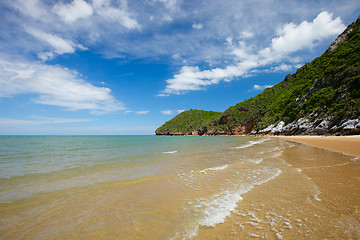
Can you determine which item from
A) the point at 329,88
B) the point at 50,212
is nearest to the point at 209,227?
the point at 50,212

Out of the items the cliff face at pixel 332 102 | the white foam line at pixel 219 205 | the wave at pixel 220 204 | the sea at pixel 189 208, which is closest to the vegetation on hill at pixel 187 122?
the cliff face at pixel 332 102

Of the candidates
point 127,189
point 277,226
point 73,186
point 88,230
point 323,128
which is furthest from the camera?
point 323,128

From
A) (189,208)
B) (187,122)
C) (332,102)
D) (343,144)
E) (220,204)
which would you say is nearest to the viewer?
(189,208)

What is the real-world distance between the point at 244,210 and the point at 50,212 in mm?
4864

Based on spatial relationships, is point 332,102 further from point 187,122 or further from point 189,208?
point 187,122

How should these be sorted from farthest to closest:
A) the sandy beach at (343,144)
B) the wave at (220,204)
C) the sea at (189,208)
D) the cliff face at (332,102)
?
the cliff face at (332,102)
the sandy beach at (343,144)
the wave at (220,204)
the sea at (189,208)

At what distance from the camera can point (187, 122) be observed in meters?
150

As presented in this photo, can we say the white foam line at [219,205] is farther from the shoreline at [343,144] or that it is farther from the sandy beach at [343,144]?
the sandy beach at [343,144]

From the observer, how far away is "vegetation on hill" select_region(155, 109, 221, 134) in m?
139

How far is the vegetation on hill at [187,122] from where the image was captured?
139250 mm

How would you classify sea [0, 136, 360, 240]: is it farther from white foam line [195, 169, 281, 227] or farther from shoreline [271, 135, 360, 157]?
shoreline [271, 135, 360, 157]

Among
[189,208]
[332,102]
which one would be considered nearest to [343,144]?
[189,208]

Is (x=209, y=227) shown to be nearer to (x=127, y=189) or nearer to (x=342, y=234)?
(x=342, y=234)

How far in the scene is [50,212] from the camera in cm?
412
